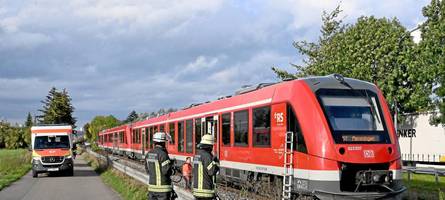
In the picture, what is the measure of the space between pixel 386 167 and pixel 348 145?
0.98 meters

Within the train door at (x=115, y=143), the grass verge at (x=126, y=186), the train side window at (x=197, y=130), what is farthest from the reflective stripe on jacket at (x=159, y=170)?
the train door at (x=115, y=143)

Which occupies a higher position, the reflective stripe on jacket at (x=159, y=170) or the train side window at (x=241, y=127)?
the train side window at (x=241, y=127)

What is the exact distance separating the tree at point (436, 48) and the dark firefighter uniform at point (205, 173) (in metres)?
18.3

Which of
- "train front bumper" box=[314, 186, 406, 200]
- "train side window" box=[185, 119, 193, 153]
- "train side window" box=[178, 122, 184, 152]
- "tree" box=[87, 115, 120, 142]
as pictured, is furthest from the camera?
"tree" box=[87, 115, 120, 142]

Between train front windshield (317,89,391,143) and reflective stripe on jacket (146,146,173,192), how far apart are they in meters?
3.99

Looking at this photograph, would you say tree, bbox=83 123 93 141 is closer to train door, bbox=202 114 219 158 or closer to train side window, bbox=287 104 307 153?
train door, bbox=202 114 219 158

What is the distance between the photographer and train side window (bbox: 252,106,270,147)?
13625 millimetres

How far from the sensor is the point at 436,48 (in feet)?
87.0

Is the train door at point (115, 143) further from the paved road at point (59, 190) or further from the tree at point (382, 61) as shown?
the paved road at point (59, 190)

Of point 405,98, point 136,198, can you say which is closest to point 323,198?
point 136,198

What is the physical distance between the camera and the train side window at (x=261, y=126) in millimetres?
13625

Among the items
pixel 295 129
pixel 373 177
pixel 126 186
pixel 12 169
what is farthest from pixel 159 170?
pixel 12 169

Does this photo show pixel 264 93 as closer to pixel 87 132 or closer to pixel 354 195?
pixel 354 195

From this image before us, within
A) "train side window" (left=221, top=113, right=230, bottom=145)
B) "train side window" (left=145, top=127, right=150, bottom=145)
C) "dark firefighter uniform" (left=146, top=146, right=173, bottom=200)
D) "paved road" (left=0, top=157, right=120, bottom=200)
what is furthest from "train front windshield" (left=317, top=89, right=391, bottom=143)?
"train side window" (left=145, top=127, right=150, bottom=145)
